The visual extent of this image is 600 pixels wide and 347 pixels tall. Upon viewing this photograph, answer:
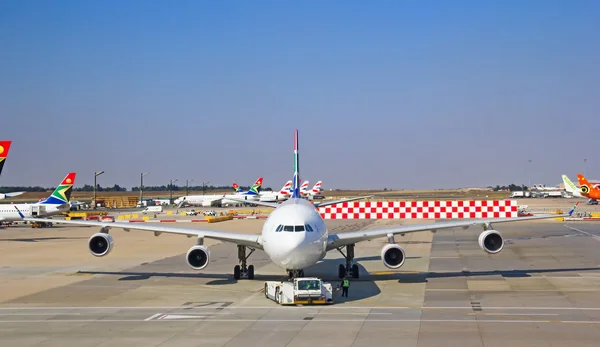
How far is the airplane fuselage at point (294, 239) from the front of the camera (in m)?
25.6

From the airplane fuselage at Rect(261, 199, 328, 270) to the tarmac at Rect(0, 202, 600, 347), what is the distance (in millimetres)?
1950

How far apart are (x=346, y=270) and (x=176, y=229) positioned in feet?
27.1

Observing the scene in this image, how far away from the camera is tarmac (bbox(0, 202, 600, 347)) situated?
18.9 meters

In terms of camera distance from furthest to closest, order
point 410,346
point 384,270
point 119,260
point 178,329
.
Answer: point 119,260 < point 384,270 < point 178,329 < point 410,346

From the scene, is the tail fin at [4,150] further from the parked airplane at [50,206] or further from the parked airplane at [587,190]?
the parked airplane at [587,190]

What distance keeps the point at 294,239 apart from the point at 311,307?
8.96ft

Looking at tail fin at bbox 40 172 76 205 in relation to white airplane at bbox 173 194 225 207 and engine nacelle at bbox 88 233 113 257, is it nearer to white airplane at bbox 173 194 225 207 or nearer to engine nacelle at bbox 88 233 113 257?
engine nacelle at bbox 88 233 113 257

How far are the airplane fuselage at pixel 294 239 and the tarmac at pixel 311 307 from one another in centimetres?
195

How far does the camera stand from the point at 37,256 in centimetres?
4544

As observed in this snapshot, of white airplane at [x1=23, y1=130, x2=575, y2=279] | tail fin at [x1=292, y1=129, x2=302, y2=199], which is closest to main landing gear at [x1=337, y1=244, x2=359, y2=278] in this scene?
white airplane at [x1=23, y1=130, x2=575, y2=279]

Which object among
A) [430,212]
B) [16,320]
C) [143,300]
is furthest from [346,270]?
[430,212]

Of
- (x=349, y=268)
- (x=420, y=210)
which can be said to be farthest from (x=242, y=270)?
(x=420, y=210)

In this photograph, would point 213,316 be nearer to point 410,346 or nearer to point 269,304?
point 269,304

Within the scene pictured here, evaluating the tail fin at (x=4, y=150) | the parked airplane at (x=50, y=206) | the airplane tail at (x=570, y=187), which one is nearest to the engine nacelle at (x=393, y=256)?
the tail fin at (x=4, y=150)
